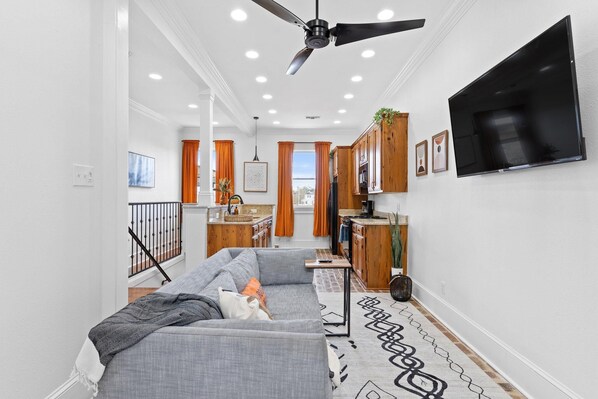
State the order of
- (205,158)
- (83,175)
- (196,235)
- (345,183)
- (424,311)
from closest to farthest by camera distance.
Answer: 1. (83,175)
2. (424,311)
3. (196,235)
4. (205,158)
5. (345,183)

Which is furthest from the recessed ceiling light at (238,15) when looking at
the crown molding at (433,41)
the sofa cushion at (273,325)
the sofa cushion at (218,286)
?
the sofa cushion at (273,325)

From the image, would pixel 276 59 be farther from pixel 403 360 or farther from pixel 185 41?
pixel 403 360

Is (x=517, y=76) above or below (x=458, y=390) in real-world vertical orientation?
above

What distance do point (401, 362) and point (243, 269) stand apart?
145cm

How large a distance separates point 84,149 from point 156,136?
16.9 feet

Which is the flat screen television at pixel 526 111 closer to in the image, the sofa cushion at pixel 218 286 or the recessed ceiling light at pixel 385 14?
the recessed ceiling light at pixel 385 14

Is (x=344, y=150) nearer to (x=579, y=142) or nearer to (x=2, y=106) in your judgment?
(x=579, y=142)

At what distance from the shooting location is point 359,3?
283 centimetres

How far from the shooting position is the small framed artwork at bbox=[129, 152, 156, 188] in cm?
575

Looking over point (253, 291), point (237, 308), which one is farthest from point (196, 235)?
point (237, 308)

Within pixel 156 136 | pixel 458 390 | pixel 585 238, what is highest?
pixel 156 136

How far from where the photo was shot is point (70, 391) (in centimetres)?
184

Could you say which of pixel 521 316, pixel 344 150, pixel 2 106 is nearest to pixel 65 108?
pixel 2 106

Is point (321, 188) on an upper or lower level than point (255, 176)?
lower
